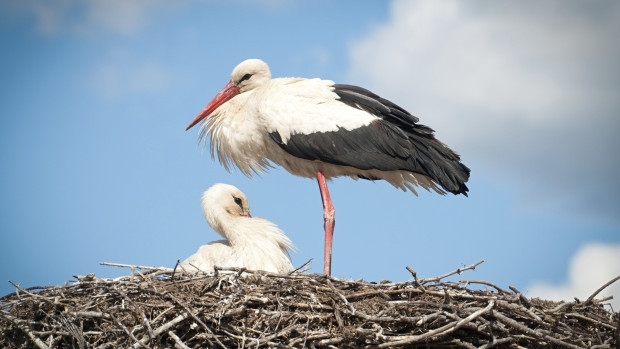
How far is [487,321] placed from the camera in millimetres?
6059

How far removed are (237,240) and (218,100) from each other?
176 cm

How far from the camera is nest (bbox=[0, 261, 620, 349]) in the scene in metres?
6.10

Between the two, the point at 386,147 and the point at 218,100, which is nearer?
the point at 386,147

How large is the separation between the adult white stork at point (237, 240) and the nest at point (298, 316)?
0.72 meters

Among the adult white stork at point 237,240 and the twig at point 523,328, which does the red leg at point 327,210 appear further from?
the twig at point 523,328

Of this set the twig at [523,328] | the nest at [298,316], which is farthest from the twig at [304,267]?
the twig at [523,328]

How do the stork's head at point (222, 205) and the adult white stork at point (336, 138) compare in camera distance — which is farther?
the adult white stork at point (336, 138)

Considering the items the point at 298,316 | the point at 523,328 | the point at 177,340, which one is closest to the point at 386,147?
the point at 298,316

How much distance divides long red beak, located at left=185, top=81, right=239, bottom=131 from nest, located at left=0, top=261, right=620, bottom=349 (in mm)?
2652

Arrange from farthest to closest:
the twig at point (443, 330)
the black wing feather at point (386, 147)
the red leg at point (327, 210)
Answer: the red leg at point (327, 210)
the black wing feather at point (386, 147)
the twig at point (443, 330)

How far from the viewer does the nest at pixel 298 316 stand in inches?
240

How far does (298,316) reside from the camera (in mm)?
6242

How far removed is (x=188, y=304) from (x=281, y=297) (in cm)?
56

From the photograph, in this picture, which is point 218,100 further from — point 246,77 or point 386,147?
point 386,147
